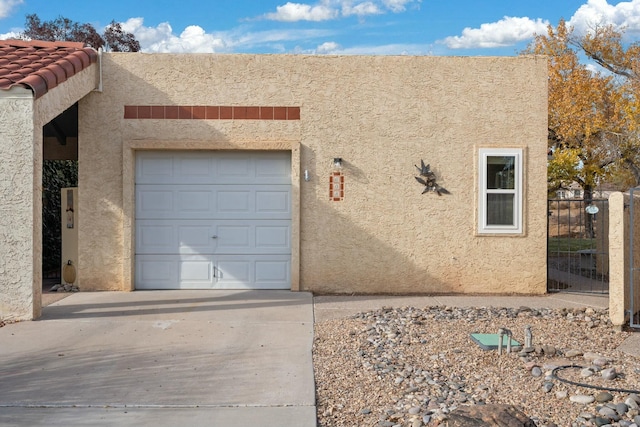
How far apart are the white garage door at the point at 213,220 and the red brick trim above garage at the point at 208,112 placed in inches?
25.0

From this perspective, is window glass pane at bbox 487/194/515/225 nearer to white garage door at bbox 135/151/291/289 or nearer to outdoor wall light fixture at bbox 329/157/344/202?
outdoor wall light fixture at bbox 329/157/344/202

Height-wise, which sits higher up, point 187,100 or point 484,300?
point 187,100

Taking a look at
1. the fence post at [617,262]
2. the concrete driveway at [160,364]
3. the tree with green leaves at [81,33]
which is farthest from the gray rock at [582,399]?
the tree with green leaves at [81,33]

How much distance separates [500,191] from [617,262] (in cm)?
323

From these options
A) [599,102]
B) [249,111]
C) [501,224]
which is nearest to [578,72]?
[599,102]

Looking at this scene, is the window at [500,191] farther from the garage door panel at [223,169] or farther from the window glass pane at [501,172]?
the garage door panel at [223,169]

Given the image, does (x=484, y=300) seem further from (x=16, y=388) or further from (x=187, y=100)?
(x=16, y=388)

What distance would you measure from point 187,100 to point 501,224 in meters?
5.74

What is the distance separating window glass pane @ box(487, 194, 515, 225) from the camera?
1145 centimetres

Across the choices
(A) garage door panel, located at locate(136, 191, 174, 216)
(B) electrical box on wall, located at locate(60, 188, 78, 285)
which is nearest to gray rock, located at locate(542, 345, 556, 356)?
(A) garage door panel, located at locate(136, 191, 174, 216)

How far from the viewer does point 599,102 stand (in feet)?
81.9

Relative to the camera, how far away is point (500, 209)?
37.6ft

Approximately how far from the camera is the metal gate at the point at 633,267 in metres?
8.31

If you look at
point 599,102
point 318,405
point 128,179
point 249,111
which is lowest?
point 318,405
